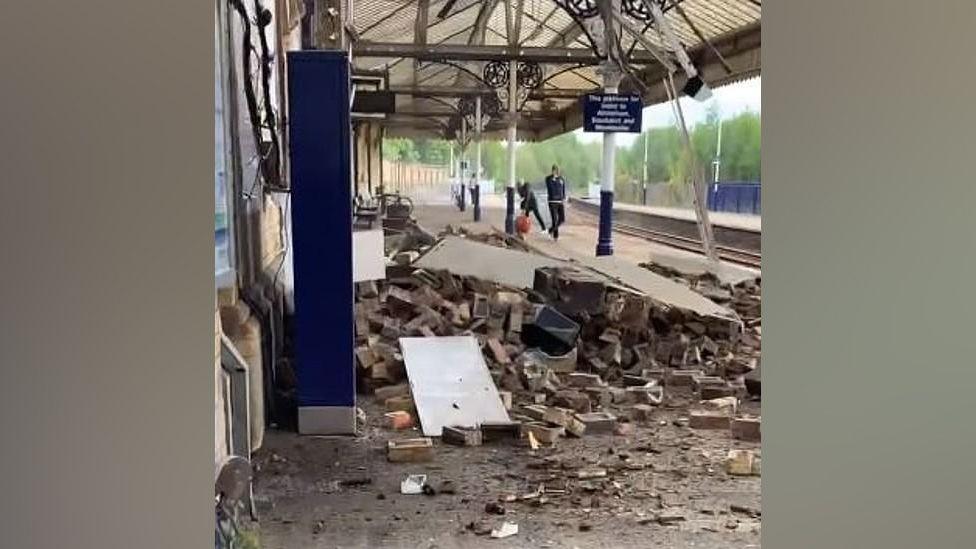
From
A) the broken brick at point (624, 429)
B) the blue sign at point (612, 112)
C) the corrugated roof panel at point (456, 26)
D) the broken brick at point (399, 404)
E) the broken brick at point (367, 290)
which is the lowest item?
the broken brick at point (624, 429)

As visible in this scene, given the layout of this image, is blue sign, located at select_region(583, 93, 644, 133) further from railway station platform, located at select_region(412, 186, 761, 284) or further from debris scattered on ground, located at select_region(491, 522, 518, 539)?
debris scattered on ground, located at select_region(491, 522, 518, 539)

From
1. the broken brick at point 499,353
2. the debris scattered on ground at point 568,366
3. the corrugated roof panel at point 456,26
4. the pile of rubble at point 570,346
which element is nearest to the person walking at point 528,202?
the debris scattered on ground at point 568,366

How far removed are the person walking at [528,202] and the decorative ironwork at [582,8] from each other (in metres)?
2.08

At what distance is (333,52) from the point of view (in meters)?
4.56

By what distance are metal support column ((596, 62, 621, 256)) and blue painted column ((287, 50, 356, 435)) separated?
3426 millimetres

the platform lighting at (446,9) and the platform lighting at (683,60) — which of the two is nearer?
the platform lighting at (683,60)

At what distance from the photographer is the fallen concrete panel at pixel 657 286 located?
742cm

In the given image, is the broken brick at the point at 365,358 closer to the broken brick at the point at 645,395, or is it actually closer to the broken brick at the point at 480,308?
the broken brick at the point at 480,308

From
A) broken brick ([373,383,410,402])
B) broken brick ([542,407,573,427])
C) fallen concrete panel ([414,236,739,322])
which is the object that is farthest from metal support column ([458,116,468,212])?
broken brick ([542,407,573,427])

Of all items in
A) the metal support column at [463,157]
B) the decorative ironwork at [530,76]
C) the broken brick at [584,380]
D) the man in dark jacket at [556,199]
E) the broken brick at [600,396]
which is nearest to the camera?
the broken brick at [600,396]

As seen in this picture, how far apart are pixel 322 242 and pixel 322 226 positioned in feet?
0.27
